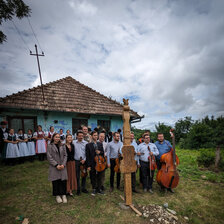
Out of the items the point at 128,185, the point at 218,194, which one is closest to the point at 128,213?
the point at 128,185

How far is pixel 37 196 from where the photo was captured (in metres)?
3.95

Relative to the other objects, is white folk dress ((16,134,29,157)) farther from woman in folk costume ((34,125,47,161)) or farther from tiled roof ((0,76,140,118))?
tiled roof ((0,76,140,118))

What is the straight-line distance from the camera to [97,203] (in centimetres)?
361

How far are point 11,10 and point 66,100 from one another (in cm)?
556

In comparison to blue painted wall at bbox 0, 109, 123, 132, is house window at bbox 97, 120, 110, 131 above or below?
below

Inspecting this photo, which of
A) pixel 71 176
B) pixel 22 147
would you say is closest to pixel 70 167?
pixel 71 176

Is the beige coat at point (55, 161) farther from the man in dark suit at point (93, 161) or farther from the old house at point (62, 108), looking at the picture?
the old house at point (62, 108)

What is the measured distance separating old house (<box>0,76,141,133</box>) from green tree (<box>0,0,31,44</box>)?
385 cm

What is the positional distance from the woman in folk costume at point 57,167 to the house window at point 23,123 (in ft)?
20.0

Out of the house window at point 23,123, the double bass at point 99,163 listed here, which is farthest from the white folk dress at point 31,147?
the double bass at point 99,163

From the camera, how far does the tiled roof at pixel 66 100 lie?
8.28 meters

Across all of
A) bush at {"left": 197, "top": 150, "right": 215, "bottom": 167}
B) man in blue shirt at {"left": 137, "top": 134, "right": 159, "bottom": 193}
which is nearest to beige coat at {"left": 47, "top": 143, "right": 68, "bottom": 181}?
man in blue shirt at {"left": 137, "top": 134, "right": 159, "bottom": 193}

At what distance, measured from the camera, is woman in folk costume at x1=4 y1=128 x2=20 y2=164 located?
6971 millimetres

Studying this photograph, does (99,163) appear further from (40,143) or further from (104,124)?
(104,124)
